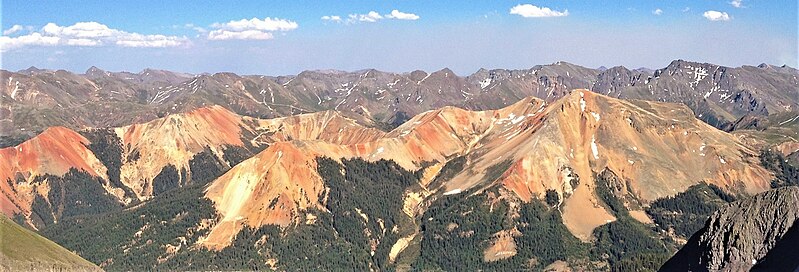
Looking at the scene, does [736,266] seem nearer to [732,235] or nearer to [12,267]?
[732,235]

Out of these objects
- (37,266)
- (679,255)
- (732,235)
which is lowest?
(37,266)

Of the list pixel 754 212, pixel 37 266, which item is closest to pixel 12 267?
pixel 37 266

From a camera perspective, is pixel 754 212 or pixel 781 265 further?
pixel 754 212

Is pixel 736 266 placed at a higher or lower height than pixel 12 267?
higher

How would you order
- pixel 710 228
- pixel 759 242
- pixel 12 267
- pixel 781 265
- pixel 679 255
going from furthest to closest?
pixel 12 267
pixel 679 255
pixel 710 228
pixel 759 242
pixel 781 265

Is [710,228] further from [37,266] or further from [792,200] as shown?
[37,266]

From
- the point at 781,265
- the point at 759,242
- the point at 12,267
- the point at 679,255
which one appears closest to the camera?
the point at 781,265

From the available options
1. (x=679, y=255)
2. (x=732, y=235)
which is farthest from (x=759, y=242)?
(x=679, y=255)
